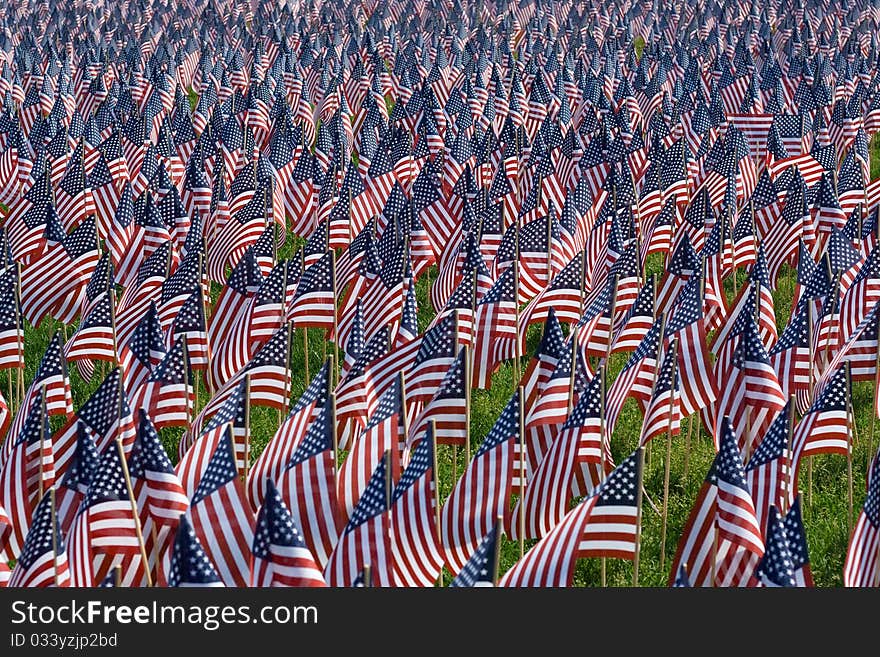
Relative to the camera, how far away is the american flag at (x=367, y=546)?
445 inches

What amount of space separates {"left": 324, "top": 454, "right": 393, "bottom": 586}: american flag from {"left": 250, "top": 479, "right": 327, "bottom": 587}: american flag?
29.2 inches

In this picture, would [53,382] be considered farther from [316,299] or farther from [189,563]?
[189,563]

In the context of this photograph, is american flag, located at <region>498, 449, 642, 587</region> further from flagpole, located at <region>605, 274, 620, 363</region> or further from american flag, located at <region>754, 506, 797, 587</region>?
flagpole, located at <region>605, 274, 620, 363</region>

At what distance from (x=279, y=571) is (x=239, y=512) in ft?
4.27

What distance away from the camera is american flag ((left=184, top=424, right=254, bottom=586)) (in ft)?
38.4

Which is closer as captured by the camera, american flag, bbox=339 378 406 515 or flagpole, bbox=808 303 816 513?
american flag, bbox=339 378 406 515

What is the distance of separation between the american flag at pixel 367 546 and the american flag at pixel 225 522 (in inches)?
29.1

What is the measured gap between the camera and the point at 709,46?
4369cm

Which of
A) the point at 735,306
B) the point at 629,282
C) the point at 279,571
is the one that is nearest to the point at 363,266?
the point at 629,282

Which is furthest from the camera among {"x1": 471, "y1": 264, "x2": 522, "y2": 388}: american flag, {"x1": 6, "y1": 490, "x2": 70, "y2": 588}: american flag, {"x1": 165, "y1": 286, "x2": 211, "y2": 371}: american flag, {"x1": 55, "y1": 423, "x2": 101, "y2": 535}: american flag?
{"x1": 471, "y1": 264, "x2": 522, "y2": 388}: american flag

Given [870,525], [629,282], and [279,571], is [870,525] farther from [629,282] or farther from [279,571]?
[629,282]

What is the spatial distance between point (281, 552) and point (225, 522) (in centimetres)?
129

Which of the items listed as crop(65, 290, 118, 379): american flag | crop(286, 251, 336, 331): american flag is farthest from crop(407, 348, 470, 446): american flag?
crop(65, 290, 118, 379): american flag

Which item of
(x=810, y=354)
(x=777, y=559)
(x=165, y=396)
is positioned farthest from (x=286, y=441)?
(x=810, y=354)
